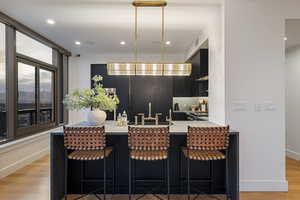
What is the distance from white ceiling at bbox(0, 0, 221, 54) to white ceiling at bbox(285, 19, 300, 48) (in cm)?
127

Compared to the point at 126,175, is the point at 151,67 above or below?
above

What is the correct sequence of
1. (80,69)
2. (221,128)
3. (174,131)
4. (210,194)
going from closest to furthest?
(221,128) → (174,131) → (210,194) → (80,69)

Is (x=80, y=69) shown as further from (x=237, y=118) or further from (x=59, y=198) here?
(x=237, y=118)

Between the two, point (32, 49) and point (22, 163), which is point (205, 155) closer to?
point (22, 163)

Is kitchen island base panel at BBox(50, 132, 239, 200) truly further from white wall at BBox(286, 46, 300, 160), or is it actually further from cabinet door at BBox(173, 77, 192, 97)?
cabinet door at BBox(173, 77, 192, 97)

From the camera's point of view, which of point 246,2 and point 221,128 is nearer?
point 221,128

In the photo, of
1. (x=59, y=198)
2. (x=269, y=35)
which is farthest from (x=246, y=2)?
(x=59, y=198)

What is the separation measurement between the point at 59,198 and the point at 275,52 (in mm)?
3803

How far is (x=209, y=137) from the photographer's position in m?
2.41

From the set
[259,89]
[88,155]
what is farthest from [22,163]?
[259,89]

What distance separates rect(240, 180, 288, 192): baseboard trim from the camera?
9.82 ft

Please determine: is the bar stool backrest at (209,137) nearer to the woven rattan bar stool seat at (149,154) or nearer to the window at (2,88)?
the woven rattan bar stool seat at (149,154)

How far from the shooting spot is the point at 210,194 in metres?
2.89

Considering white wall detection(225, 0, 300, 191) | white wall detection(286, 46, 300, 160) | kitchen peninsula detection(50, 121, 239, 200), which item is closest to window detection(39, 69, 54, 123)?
kitchen peninsula detection(50, 121, 239, 200)
